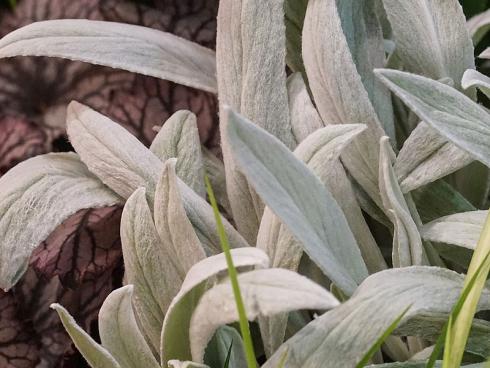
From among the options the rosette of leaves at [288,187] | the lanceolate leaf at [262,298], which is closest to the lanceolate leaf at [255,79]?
the rosette of leaves at [288,187]

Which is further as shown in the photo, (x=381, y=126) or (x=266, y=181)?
(x=381, y=126)

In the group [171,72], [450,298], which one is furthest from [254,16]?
[450,298]

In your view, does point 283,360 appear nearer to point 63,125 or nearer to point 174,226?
point 174,226

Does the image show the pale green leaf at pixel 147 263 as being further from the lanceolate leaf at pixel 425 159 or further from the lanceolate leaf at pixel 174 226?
the lanceolate leaf at pixel 425 159

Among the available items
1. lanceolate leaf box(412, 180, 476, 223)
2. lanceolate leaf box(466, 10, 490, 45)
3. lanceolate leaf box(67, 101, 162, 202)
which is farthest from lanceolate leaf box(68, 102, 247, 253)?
lanceolate leaf box(466, 10, 490, 45)

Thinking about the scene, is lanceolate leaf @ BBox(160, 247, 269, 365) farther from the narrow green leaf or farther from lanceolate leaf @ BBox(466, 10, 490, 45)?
lanceolate leaf @ BBox(466, 10, 490, 45)

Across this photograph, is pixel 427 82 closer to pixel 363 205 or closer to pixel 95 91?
pixel 363 205

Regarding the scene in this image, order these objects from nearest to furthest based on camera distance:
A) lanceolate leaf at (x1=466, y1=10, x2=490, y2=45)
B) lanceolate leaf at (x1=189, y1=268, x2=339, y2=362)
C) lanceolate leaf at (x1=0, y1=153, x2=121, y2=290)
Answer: lanceolate leaf at (x1=189, y1=268, x2=339, y2=362) → lanceolate leaf at (x1=0, y1=153, x2=121, y2=290) → lanceolate leaf at (x1=466, y1=10, x2=490, y2=45)
